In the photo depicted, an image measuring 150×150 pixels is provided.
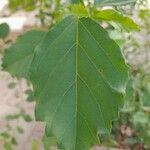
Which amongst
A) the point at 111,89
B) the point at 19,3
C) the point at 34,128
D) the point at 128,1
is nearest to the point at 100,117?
the point at 111,89

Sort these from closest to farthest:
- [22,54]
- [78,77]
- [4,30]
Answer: [78,77]
[22,54]
[4,30]

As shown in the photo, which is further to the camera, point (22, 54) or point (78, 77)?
point (22, 54)

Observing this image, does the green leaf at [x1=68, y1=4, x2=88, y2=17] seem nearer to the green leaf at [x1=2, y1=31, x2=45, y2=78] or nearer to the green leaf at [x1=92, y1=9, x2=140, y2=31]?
the green leaf at [x1=92, y1=9, x2=140, y2=31]

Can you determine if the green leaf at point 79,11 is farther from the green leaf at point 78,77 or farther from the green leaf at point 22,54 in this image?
the green leaf at point 22,54

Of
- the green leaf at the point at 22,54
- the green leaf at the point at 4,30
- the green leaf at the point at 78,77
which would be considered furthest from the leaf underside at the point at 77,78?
the green leaf at the point at 4,30

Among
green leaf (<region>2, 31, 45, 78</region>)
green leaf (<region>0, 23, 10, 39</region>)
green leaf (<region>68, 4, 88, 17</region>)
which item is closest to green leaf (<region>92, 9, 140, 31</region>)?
green leaf (<region>68, 4, 88, 17</region>)

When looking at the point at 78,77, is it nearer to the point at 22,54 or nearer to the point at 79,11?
the point at 79,11

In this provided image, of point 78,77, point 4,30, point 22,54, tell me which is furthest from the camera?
point 4,30

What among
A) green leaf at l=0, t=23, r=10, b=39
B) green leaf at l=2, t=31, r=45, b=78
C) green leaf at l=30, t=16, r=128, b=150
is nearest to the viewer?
green leaf at l=30, t=16, r=128, b=150

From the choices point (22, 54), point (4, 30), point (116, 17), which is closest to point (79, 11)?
point (116, 17)
